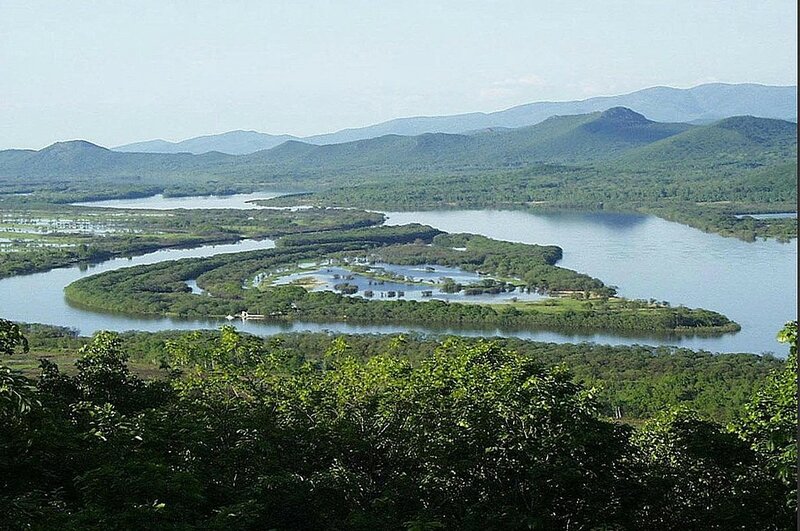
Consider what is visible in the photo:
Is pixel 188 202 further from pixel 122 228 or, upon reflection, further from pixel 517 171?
pixel 517 171

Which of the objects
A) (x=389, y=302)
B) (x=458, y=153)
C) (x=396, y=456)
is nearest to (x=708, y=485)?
(x=396, y=456)

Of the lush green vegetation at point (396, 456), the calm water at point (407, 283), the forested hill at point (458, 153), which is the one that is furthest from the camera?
the forested hill at point (458, 153)

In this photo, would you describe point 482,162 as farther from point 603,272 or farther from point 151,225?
point 603,272

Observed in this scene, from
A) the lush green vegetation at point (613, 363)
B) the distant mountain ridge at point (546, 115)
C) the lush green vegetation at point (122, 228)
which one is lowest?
the lush green vegetation at point (613, 363)

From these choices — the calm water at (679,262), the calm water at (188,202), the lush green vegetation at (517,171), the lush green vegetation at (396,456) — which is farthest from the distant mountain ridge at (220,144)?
the lush green vegetation at (396,456)

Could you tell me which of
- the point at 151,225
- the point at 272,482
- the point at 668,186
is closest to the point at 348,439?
the point at 272,482

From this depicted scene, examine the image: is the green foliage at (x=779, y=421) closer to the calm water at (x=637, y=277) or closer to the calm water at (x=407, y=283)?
the calm water at (x=637, y=277)

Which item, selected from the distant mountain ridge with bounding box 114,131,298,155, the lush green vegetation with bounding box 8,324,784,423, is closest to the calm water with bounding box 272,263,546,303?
the lush green vegetation with bounding box 8,324,784,423

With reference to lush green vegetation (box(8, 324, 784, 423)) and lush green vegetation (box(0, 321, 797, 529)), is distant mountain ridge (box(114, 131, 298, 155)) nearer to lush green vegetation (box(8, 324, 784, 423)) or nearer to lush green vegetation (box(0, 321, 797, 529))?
lush green vegetation (box(8, 324, 784, 423))

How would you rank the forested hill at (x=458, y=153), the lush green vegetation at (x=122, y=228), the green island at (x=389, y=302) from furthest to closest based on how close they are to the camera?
the forested hill at (x=458, y=153) < the lush green vegetation at (x=122, y=228) < the green island at (x=389, y=302)
